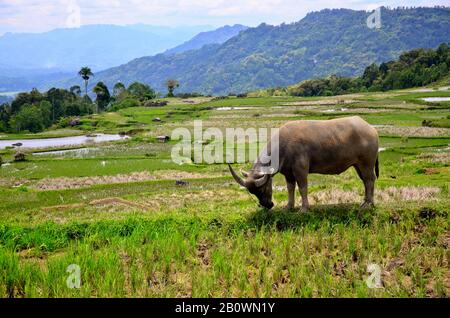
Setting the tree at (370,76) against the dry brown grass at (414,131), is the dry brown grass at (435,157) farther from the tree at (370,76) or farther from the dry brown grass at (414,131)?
the tree at (370,76)

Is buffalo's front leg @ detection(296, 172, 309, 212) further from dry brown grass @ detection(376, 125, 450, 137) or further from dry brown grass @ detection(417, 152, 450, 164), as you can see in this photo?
dry brown grass @ detection(376, 125, 450, 137)

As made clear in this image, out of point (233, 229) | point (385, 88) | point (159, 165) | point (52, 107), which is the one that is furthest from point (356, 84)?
point (233, 229)

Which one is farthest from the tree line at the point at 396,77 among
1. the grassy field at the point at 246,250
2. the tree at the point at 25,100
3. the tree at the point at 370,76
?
the grassy field at the point at 246,250

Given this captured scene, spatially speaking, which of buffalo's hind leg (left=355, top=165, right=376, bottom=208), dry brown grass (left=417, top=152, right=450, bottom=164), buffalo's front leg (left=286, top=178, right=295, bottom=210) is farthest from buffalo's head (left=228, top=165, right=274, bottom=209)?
dry brown grass (left=417, top=152, right=450, bottom=164)

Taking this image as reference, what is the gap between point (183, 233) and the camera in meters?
8.86

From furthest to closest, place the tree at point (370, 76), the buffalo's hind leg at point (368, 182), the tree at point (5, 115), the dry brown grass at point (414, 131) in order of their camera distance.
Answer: the tree at point (370, 76) → the tree at point (5, 115) → the dry brown grass at point (414, 131) → the buffalo's hind leg at point (368, 182)

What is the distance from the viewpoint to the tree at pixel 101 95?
93438 mm

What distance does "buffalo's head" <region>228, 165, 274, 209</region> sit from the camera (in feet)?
29.8

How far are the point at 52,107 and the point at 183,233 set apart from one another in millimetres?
89646

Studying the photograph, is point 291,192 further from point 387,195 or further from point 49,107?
point 49,107

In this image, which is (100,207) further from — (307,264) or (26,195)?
(307,264)

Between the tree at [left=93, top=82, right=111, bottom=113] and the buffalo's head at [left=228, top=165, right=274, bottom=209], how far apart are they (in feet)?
292

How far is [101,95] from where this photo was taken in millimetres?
96062

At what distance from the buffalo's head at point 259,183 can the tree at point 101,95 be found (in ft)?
292
